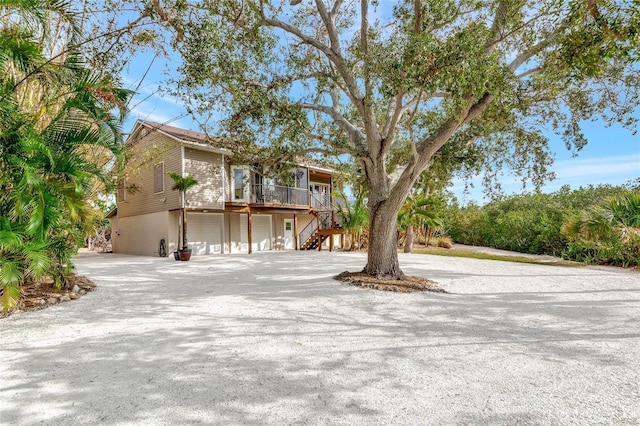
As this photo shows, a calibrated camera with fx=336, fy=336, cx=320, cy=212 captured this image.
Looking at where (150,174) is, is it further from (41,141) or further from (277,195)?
(41,141)

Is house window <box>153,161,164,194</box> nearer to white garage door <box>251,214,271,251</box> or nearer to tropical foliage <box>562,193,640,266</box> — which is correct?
white garage door <box>251,214,271,251</box>

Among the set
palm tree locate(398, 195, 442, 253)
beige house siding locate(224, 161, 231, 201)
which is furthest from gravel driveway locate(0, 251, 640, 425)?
beige house siding locate(224, 161, 231, 201)

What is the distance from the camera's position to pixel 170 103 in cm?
873

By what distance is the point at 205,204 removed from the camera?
55.8ft

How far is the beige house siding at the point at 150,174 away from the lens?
16.6 m

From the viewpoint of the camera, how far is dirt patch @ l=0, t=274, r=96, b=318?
19.0 ft

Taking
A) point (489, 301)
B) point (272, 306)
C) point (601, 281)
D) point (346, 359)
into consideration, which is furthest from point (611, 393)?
Result: point (601, 281)

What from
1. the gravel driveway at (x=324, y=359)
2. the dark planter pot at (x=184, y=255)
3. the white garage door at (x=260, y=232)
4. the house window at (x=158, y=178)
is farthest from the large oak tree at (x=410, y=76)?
the white garage door at (x=260, y=232)

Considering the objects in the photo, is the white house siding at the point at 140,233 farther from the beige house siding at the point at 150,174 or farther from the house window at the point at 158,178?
the house window at the point at 158,178

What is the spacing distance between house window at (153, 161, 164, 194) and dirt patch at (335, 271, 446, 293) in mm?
13388

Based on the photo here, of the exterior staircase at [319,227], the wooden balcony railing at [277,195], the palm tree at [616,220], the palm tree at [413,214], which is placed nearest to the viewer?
the palm tree at [616,220]

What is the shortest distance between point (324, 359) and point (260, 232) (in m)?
17.6

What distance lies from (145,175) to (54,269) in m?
13.5

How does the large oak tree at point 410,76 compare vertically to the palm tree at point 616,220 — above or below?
above
